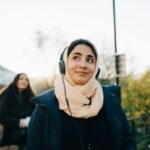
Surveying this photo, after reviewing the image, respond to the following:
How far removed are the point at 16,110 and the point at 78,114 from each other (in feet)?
11.6

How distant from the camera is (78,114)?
2623 mm

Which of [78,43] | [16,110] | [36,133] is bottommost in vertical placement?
[16,110]

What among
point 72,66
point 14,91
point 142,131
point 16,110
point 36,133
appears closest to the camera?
point 36,133

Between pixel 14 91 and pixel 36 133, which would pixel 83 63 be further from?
pixel 14 91

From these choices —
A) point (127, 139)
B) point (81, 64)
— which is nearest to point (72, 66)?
point (81, 64)

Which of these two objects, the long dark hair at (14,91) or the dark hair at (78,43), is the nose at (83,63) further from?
the long dark hair at (14,91)

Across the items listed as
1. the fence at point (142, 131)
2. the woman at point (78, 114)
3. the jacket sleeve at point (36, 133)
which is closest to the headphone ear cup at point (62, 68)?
the woman at point (78, 114)

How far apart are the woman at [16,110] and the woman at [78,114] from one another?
3325 millimetres

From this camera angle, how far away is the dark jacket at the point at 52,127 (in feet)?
8.27

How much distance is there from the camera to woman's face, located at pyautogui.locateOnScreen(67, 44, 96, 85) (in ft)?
8.59

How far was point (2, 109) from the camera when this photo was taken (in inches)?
233

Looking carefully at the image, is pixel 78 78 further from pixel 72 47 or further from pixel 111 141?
pixel 111 141

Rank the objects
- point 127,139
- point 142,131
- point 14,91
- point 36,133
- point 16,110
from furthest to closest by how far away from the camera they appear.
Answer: point 142,131 < point 14,91 < point 16,110 < point 127,139 < point 36,133

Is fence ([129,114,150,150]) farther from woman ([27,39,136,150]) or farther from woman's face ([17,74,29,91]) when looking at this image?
woman ([27,39,136,150])
